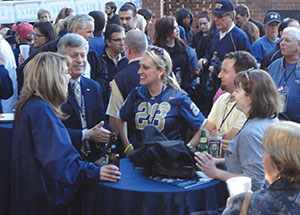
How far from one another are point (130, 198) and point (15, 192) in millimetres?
861

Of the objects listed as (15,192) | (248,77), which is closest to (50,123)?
(15,192)

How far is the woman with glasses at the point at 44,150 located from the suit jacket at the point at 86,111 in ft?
2.30

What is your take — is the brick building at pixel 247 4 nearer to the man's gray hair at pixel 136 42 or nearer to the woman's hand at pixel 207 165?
the man's gray hair at pixel 136 42

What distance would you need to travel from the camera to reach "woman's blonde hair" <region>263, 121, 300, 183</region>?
2590 mm

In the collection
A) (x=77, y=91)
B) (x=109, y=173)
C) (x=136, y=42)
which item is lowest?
(x=109, y=173)

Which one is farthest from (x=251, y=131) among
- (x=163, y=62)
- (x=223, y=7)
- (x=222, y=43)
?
(x=223, y=7)

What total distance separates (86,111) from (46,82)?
3.39ft

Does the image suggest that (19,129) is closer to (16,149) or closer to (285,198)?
(16,149)

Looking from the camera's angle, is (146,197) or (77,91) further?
(77,91)

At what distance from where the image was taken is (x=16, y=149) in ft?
11.7

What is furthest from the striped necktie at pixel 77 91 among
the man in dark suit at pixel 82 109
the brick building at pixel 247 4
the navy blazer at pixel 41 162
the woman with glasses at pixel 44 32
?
the brick building at pixel 247 4

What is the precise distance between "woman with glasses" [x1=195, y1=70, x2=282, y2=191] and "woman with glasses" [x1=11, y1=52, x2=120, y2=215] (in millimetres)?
767

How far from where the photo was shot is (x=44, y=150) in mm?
3461

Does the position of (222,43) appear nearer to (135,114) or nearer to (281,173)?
(135,114)
